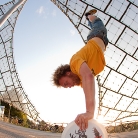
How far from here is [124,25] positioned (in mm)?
19484

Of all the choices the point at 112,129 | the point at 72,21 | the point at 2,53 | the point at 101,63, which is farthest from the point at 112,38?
the point at 101,63

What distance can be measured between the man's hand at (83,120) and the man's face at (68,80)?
72 centimetres

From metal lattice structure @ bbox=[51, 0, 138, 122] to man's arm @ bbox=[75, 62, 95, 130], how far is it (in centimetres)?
1708

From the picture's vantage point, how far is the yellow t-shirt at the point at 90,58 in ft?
9.92

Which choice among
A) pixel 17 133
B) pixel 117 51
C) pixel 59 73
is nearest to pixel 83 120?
pixel 59 73

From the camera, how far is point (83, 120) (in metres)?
2.53

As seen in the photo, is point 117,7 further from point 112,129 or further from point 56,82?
point 56,82

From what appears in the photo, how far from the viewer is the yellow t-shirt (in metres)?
3.02

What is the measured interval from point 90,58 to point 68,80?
472 millimetres

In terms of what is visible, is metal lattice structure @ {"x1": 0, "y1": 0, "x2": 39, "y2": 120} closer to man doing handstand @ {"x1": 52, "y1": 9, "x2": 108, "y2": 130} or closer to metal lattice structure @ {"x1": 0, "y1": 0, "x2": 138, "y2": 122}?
metal lattice structure @ {"x1": 0, "y1": 0, "x2": 138, "y2": 122}

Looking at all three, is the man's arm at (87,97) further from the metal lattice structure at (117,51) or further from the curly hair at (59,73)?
the metal lattice structure at (117,51)

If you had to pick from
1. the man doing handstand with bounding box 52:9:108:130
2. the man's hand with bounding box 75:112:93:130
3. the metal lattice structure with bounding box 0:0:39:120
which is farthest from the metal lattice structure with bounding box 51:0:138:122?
the man's hand with bounding box 75:112:93:130

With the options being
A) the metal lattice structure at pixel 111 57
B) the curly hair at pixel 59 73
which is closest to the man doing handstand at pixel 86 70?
the curly hair at pixel 59 73

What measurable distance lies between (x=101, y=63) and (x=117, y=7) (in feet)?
54.3
